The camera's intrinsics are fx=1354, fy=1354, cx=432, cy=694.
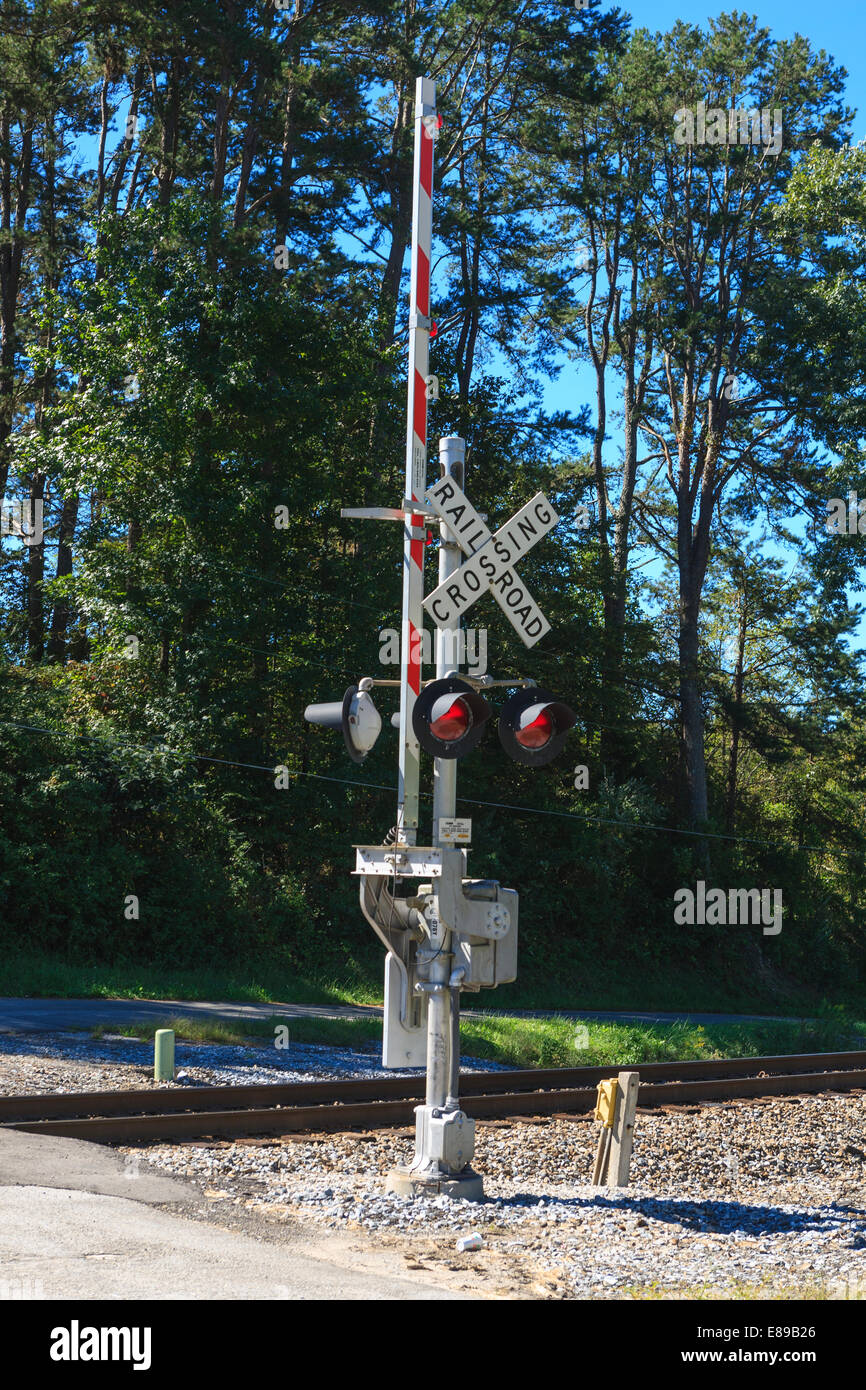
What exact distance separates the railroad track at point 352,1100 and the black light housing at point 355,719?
13.0 feet

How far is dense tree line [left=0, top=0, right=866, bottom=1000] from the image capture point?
27.8m

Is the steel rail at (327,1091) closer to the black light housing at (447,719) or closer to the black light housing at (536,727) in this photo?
the black light housing at (447,719)

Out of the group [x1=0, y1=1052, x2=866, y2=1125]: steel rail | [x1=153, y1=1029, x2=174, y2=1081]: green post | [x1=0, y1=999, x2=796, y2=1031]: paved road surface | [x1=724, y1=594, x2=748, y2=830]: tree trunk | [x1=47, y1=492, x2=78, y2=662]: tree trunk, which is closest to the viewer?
[x1=0, y1=1052, x2=866, y2=1125]: steel rail

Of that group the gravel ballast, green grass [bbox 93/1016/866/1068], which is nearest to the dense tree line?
green grass [bbox 93/1016/866/1068]

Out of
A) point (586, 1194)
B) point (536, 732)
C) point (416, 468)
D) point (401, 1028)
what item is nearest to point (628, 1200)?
point (586, 1194)

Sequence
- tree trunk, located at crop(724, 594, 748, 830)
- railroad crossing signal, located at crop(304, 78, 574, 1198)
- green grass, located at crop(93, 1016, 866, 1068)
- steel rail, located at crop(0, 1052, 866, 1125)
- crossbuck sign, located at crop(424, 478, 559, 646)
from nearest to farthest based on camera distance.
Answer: railroad crossing signal, located at crop(304, 78, 574, 1198), crossbuck sign, located at crop(424, 478, 559, 646), steel rail, located at crop(0, 1052, 866, 1125), green grass, located at crop(93, 1016, 866, 1068), tree trunk, located at crop(724, 594, 748, 830)

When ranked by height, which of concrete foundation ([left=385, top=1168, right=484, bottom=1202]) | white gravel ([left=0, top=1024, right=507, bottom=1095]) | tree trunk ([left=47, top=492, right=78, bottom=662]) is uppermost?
Result: tree trunk ([left=47, top=492, right=78, bottom=662])

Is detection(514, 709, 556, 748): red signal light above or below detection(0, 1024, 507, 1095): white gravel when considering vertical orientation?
above

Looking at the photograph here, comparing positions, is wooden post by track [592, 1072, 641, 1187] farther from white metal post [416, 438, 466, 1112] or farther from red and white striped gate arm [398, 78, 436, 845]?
red and white striped gate arm [398, 78, 436, 845]

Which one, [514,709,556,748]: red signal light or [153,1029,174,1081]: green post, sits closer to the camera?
[514,709,556,748]: red signal light

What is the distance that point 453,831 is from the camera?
8.57 m

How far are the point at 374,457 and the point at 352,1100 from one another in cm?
2076
